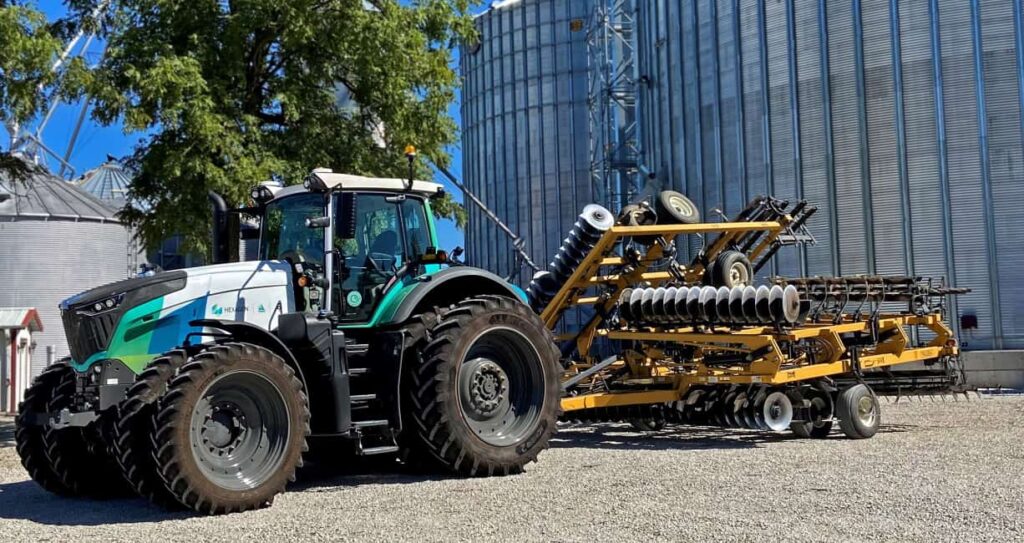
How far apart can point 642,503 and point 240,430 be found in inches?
128

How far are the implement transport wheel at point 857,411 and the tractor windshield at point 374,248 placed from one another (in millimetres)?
6027

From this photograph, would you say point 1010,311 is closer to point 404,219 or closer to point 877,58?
point 877,58

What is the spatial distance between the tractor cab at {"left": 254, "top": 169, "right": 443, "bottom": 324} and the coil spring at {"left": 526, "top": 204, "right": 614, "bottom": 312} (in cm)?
361

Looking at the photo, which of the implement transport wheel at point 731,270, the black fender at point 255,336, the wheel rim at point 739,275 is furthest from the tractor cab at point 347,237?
the wheel rim at point 739,275

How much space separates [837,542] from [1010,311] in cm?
2003

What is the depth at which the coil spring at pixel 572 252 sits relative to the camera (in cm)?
1424

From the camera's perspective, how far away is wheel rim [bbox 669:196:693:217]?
14836 mm

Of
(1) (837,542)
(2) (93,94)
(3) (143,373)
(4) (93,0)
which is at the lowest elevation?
(1) (837,542)

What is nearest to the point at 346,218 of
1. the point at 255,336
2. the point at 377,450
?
the point at 255,336

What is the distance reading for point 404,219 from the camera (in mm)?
10773

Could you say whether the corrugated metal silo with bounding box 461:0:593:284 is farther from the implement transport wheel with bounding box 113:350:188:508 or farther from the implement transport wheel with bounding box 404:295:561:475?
the implement transport wheel with bounding box 113:350:188:508

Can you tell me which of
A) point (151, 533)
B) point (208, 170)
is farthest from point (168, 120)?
point (151, 533)

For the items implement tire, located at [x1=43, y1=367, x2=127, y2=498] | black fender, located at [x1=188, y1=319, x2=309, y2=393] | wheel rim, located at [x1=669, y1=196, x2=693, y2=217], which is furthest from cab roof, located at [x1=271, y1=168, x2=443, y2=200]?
wheel rim, located at [x1=669, y1=196, x2=693, y2=217]

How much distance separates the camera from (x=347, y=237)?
9.64 m
